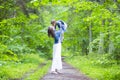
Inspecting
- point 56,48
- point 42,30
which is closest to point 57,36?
point 56,48

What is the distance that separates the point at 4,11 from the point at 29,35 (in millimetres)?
7374

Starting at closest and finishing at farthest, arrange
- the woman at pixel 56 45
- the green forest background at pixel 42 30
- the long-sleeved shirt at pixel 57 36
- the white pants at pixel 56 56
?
the green forest background at pixel 42 30 → the woman at pixel 56 45 → the long-sleeved shirt at pixel 57 36 → the white pants at pixel 56 56

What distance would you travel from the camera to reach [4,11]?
40.8ft

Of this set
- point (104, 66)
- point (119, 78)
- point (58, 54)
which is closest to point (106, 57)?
point (104, 66)

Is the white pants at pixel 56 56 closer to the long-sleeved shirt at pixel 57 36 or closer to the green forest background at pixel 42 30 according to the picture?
the long-sleeved shirt at pixel 57 36

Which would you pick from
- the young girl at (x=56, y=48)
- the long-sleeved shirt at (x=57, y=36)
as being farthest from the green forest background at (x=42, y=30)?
the long-sleeved shirt at (x=57, y=36)

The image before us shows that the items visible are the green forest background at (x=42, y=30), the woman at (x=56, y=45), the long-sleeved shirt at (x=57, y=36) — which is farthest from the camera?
the long-sleeved shirt at (x=57, y=36)

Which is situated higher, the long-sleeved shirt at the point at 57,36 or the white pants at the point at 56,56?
the long-sleeved shirt at the point at 57,36

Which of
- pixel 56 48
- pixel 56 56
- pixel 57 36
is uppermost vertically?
pixel 57 36

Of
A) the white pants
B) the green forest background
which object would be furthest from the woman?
the green forest background

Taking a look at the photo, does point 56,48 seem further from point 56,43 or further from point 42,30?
point 42,30

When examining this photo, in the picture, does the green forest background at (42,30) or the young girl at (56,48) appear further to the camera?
the young girl at (56,48)

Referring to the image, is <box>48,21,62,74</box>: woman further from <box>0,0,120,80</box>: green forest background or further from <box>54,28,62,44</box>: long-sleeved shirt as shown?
<box>0,0,120,80</box>: green forest background

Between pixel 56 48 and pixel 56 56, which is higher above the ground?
pixel 56 48
